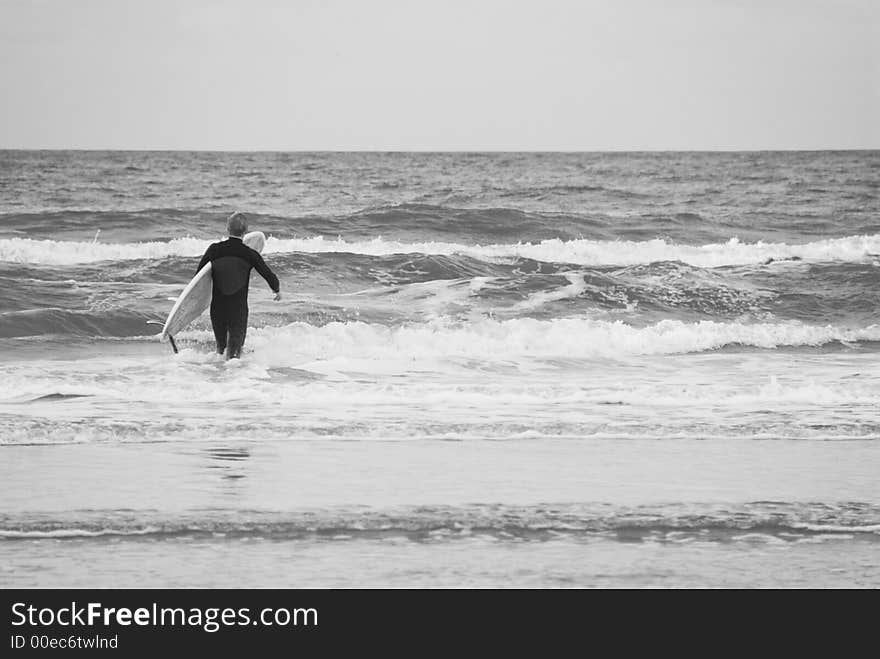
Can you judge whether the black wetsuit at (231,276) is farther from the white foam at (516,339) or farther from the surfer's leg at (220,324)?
the white foam at (516,339)

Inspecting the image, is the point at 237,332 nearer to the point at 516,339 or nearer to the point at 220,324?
the point at 220,324

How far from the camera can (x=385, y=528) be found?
14.7ft

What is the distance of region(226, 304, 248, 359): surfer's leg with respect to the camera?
8758 mm

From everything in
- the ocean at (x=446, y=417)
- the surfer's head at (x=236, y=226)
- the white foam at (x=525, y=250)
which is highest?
the white foam at (x=525, y=250)

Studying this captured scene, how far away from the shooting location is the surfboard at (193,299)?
9055 millimetres

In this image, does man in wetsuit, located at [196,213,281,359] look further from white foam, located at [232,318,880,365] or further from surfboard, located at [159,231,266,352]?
white foam, located at [232,318,880,365]

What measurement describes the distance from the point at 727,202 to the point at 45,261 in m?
19.4

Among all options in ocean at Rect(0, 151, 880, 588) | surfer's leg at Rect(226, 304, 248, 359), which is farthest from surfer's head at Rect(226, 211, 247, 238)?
ocean at Rect(0, 151, 880, 588)

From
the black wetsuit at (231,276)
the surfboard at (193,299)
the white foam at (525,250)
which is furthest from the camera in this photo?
the white foam at (525,250)

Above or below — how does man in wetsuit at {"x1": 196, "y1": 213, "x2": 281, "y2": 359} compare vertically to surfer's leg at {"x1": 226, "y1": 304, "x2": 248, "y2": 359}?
above

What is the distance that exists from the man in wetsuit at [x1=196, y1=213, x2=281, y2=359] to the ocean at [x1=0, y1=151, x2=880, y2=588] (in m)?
0.32

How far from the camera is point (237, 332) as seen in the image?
8812mm

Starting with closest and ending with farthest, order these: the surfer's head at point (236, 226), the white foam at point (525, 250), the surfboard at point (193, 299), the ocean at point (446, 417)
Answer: the ocean at point (446, 417) → the surfer's head at point (236, 226) → the surfboard at point (193, 299) → the white foam at point (525, 250)

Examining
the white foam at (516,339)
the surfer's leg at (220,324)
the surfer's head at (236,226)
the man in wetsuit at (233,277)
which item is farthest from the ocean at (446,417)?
the surfer's head at (236,226)
